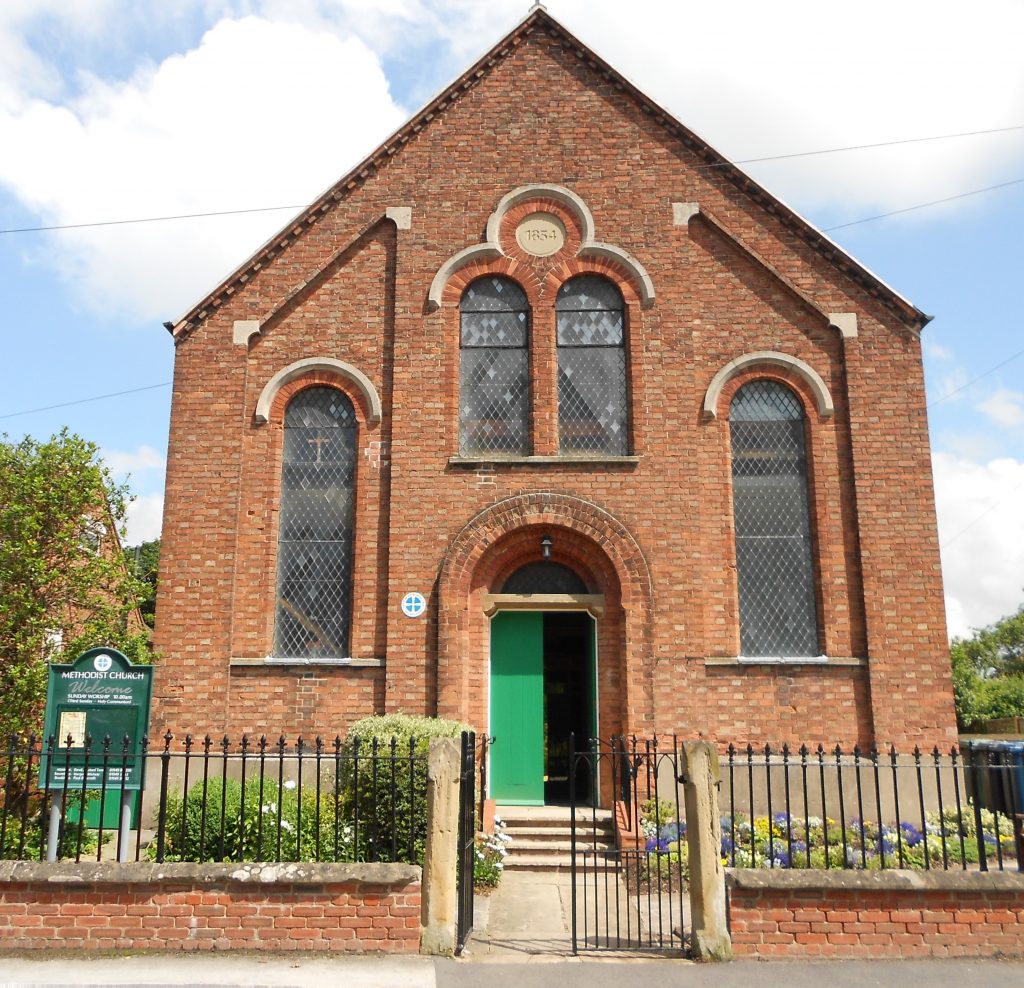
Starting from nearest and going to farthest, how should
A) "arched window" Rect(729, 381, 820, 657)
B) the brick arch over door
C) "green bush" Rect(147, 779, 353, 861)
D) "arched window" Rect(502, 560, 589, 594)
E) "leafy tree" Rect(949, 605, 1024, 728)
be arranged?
"green bush" Rect(147, 779, 353, 861) < the brick arch over door < "arched window" Rect(729, 381, 820, 657) < "arched window" Rect(502, 560, 589, 594) < "leafy tree" Rect(949, 605, 1024, 728)

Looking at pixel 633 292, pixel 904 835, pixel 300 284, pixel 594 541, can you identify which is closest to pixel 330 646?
pixel 594 541

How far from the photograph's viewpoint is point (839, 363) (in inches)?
527

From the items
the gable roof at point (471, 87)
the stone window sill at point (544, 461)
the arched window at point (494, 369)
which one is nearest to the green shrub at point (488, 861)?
the stone window sill at point (544, 461)

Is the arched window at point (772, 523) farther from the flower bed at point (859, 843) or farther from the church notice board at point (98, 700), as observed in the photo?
the church notice board at point (98, 700)

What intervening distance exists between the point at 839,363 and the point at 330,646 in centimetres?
805

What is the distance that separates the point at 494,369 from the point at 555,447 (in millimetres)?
1501

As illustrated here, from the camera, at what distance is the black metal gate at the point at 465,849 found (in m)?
7.68

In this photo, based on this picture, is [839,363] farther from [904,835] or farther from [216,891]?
[216,891]

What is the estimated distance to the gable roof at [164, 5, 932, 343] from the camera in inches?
529

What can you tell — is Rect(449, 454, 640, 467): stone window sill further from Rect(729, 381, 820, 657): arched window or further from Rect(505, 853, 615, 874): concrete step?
Rect(505, 853, 615, 874): concrete step

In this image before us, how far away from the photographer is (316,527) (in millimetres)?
13359

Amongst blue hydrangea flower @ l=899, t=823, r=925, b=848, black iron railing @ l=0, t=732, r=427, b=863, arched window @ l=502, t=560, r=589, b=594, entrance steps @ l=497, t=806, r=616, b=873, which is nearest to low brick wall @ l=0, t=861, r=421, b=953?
black iron railing @ l=0, t=732, r=427, b=863

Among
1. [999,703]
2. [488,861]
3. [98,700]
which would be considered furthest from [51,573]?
[999,703]

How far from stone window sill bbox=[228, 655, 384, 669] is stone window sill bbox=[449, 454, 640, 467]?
9.46 ft
